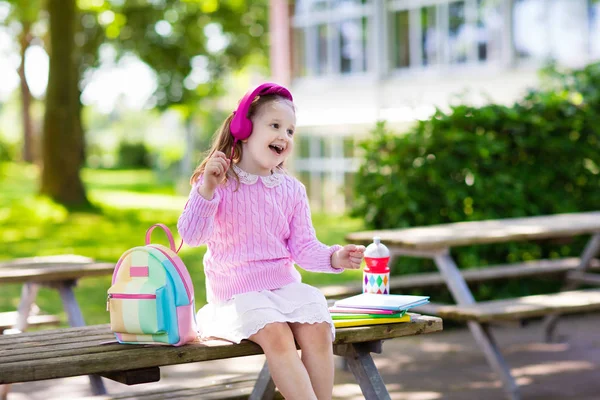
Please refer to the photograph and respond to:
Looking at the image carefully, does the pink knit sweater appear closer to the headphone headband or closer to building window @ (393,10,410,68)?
the headphone headband

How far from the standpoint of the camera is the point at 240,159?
4.14 metres

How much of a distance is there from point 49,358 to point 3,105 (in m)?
79.0

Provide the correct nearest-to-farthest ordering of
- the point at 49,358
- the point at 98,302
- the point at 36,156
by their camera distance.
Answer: the point at 49,358 → the point at 98,302 → the point at 36,156

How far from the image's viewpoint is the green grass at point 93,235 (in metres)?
10.5

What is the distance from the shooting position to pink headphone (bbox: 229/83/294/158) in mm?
4031

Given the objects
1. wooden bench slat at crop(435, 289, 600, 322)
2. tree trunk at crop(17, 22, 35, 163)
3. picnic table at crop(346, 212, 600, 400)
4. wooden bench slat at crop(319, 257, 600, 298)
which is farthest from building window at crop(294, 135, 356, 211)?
tree trunk at crop(17, 22, 35, 163)

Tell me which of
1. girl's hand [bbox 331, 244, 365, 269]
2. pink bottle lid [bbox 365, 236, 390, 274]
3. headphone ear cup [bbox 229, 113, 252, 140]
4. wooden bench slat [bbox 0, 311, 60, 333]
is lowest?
wooden bench slat [bbox 0, 311, 60, 333]

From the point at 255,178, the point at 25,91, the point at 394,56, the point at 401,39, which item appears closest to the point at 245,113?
the point at 255,178

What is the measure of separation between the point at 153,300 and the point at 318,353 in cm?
71

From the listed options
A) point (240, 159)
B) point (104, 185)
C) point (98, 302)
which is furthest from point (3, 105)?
point (240, 159)

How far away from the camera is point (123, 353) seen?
3.49 meters

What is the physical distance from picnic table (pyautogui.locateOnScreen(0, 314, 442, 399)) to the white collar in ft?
2.23

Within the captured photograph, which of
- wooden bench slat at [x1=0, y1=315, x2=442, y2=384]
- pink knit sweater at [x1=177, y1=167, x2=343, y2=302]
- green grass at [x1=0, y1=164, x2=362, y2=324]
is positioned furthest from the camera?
green grass at [x1=0, y1=164, x2=362, y2=324]

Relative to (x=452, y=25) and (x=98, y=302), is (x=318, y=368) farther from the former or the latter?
(x=452, y=25)
